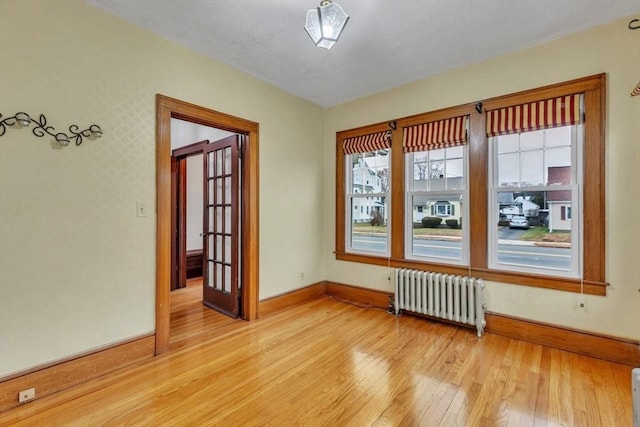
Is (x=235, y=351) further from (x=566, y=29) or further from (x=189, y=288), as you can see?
(x=566, y=29)

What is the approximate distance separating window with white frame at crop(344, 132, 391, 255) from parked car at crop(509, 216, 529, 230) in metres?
1.39

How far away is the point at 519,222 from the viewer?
120 inches

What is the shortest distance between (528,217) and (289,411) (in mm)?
2829

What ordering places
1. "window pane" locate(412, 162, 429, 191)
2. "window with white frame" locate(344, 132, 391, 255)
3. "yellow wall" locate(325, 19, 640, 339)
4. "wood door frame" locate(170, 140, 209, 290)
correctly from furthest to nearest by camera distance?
"wood door frame" locate(170, 140, 209, 290) → "window with white frame" locate(344, 132, 391, 255) → "window pane" locate(412, 162, 429, 191) → "yellow wall" locate(325, 19, 640, 339)

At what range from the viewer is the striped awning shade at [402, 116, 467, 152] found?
10.8 ft

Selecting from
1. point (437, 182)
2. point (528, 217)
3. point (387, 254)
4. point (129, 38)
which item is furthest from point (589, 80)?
point (129, 38)

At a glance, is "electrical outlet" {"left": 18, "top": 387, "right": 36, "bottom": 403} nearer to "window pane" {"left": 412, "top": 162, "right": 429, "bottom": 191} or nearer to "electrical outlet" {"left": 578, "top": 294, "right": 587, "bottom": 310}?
"window pane" {"left": 412, "top": 162, "right": 429, "bottom": 191}

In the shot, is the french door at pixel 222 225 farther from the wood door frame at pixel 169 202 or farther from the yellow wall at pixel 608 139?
the yellow wall at pixel 608 139

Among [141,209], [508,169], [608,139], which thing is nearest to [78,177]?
[141,209]

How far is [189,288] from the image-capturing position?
497 centimetres

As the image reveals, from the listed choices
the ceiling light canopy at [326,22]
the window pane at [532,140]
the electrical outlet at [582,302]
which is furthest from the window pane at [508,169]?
the ceiling light canopy at [326,22]

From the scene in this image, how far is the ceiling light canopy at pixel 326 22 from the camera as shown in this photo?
6.05 ft

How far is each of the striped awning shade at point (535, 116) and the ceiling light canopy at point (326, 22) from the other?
2034mm

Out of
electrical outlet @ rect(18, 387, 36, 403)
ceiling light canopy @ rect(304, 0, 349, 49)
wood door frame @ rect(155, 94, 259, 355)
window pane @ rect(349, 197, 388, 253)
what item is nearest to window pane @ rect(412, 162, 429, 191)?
window pane @ rect(349, 197, 388, 253)
